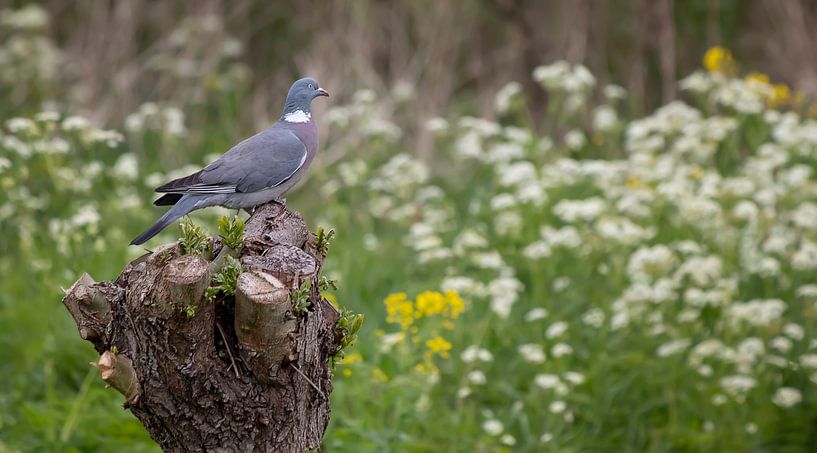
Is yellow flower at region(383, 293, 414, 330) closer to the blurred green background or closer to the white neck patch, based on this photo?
the blurred green background

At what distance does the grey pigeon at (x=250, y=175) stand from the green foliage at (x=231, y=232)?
1.11 m

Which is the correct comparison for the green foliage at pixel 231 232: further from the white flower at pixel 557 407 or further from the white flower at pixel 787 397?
the white flower at pixel 787 397

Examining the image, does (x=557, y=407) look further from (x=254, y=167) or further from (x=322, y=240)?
(x=322, y=240)

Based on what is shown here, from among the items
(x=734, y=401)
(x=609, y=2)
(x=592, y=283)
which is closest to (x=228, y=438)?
(x=734, y=401)

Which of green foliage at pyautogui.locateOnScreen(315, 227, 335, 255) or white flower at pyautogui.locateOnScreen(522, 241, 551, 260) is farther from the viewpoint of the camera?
white flower at pyautogui.locateOnScreen(522, 241, 551, 260)

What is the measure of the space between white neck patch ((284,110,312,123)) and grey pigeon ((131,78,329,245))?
11 centimetres

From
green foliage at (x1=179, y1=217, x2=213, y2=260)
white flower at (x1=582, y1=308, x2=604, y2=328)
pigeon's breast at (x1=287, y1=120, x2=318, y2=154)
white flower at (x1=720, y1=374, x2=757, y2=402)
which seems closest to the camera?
green foliage at (x1=179, y1=217, x2=213, y2=260)

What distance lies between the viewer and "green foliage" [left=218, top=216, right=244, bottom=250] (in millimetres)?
3289

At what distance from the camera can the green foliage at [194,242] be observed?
3270 mm

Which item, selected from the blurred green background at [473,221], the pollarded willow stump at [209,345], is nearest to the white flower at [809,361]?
the blurred green background at [473,221]

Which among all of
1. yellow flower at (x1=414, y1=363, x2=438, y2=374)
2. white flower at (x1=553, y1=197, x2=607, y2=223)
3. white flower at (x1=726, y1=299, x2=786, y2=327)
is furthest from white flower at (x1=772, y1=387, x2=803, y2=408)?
yellow flower at (x1=414, y1=363, x2=438, y2=374)

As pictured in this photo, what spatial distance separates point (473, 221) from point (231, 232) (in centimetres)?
503

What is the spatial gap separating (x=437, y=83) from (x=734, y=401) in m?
5.18

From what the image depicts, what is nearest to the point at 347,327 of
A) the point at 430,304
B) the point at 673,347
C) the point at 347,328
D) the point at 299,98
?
the point at 347,328
